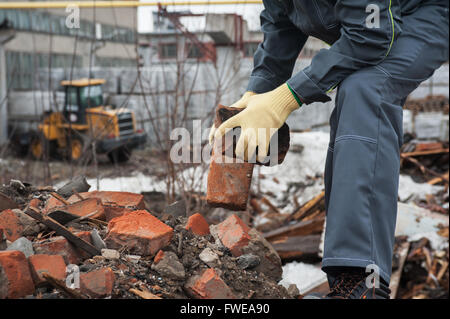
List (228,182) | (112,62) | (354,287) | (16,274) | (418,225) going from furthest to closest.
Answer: (112,62)
(418,225)
(228,182)
(354,287)
(16,274)

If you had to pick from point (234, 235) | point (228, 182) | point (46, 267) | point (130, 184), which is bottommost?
point (130, 184)

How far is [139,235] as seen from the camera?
70.5 inches

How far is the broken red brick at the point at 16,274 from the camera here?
1.44 metres

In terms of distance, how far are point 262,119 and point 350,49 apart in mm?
437

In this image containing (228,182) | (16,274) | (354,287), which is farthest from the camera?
(228,182)

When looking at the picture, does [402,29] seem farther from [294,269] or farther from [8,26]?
[8,26]

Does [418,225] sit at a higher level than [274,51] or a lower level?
lower

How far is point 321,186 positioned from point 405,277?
5.97ft

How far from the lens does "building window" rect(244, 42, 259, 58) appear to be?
5.80 metres

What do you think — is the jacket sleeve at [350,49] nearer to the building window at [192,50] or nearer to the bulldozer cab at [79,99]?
the building window at [192,50]

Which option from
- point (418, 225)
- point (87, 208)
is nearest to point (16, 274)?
point (87, 208)

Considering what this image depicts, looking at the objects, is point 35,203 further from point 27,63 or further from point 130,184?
point 27,63

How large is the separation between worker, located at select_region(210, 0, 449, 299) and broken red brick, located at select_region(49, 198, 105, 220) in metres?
0.66

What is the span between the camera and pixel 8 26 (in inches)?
468
